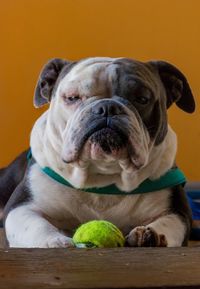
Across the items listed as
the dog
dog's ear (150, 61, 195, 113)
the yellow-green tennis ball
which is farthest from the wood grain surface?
dog's ear (150, 61, 195, 113)

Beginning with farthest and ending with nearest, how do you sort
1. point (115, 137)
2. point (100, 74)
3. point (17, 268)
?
point (100, 74) < point (115, 137) < point (17, 268)

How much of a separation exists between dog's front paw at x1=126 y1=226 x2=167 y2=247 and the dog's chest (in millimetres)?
284

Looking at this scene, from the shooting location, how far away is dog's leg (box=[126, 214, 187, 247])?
4.28ft

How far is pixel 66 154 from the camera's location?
147 cm

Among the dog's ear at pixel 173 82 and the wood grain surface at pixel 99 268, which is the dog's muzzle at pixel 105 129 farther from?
the wood grain surface at pixel 99 268

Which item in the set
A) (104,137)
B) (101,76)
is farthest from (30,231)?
(101,76)

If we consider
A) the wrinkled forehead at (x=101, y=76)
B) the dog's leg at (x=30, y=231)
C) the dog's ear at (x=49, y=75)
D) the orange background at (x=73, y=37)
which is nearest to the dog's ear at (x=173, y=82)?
the wrinkled forehead at (x=101, y=76)

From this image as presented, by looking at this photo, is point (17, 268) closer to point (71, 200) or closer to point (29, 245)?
point (29, 245)

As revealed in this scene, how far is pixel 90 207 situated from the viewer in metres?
1.61

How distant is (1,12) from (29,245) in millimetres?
1538

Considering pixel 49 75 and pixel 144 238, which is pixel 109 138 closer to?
pixel 144 238

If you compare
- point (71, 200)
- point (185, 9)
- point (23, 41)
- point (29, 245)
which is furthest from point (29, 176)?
point (185, 9)

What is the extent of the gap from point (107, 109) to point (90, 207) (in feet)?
0.96

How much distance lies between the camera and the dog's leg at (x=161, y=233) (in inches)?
51.3
